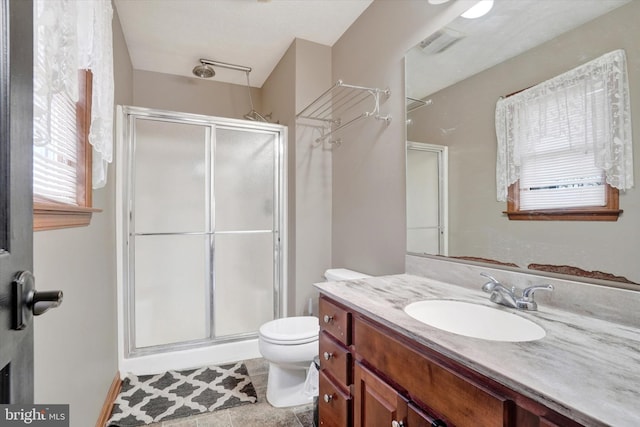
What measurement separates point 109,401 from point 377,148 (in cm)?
224

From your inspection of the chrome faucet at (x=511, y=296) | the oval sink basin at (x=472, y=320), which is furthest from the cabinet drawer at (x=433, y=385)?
the chrome faucet at (x=511, y=296)

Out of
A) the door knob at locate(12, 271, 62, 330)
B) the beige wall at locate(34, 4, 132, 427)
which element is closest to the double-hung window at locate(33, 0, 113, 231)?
the beige wall at locate(34, 4, 132, 427)

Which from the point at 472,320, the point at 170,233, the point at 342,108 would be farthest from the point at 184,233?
the point at 472,320

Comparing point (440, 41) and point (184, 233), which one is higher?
point (440, 41)

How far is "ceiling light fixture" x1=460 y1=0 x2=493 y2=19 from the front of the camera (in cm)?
132

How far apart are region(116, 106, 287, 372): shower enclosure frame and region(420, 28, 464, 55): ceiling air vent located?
141cm

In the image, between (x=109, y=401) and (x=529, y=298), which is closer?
(x=529, y=298)

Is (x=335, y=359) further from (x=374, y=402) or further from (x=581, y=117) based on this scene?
(x=581, y=117)

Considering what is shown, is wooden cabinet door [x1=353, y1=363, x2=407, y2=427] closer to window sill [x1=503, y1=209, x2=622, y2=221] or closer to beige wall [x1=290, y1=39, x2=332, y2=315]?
window sill [x1=503, y1=209, x2=622, y2=221]

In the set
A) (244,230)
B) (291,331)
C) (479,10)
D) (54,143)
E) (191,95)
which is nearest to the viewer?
(54,143)

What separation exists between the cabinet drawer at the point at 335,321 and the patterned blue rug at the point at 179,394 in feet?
3.27

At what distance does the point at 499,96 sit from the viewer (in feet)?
4.17

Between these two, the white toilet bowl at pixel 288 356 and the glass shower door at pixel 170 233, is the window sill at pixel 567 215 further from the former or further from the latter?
the glass shower door at pixel 170 233

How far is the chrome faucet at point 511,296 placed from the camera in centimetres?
101
